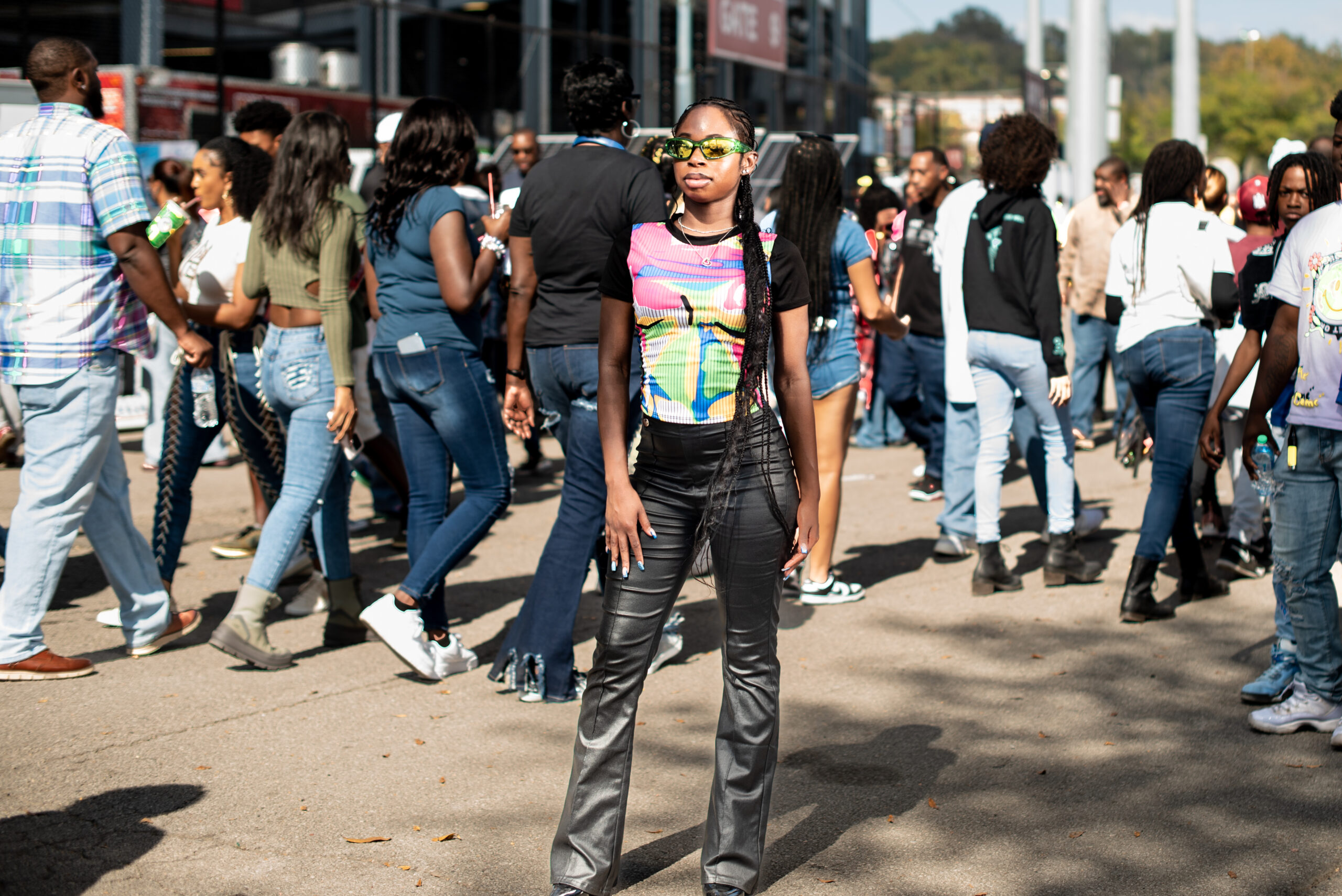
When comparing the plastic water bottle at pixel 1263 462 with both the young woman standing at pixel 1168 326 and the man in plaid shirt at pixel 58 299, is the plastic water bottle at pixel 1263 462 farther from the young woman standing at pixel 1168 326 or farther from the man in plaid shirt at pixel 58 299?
the man in plaid shirt at pixel 58 299

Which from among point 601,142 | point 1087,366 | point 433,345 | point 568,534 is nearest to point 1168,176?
point 601,142

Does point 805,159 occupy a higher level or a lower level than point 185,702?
higher

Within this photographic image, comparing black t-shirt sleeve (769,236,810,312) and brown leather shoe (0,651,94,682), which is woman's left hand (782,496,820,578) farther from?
brown leather shoe (0,651,94,682)

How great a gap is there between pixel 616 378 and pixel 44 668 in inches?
115

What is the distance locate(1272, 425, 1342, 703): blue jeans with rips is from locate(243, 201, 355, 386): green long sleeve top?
3.34 meters

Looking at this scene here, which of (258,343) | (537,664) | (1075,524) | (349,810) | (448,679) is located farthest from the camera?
(1075,524)

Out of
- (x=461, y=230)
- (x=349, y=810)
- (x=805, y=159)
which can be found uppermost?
(x=805, y=159)

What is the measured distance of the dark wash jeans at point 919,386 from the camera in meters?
8.41

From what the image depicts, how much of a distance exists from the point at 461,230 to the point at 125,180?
124 cm

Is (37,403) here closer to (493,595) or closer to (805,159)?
(493,595)

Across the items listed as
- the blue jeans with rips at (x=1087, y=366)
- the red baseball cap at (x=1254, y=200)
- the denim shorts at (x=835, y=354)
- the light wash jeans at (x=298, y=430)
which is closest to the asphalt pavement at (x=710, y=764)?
the light wash jeans at (x=298, y=430)

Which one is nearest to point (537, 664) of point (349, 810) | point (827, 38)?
point (349, 810)

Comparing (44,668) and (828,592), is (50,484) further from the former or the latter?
(828,592)

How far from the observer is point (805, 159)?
5.83 m
